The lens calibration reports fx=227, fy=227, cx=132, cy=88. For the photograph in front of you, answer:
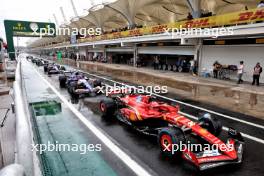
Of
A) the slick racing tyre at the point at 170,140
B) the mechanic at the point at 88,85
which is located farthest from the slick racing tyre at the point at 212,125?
the mechanic at the point at 88,85

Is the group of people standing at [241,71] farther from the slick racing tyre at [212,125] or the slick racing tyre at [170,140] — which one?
the slick racing tyre at [170,140]

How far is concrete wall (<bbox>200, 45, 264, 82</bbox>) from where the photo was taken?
15.6 meters

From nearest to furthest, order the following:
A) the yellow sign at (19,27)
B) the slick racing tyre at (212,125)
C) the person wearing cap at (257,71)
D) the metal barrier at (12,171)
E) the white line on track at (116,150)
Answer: the metal barrier at (12,171) → the white line on track at (116,150) → the slick racing tyre at (212,125) → the person wearing cap at (257,71) → the yellow sign at (19,27)

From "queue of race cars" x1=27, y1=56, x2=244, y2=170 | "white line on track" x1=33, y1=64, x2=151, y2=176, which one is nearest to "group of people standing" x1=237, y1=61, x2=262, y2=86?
"queue of race cars" x1=27, y1=56, x2=244, y2=170

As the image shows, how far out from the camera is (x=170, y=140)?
472 centimetres

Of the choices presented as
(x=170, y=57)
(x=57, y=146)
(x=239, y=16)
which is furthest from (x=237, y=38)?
(x=57, y=146)

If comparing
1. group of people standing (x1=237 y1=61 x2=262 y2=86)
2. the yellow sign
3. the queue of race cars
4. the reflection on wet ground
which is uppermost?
the yellow sign

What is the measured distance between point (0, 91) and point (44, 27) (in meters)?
33.0

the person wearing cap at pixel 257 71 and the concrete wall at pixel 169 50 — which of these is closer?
the person wearing cap at pixel 257 71

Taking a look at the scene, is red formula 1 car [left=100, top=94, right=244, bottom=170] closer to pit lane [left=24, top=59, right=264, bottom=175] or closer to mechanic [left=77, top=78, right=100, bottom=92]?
pit lane [left=24, top=59, right=264, bottom=175]

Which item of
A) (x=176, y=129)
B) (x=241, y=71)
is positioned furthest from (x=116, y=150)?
(x=241, y=71)

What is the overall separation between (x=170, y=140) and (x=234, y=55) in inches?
577

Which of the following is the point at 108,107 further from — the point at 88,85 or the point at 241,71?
the point at 241,71

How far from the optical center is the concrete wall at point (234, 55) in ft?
51.1
